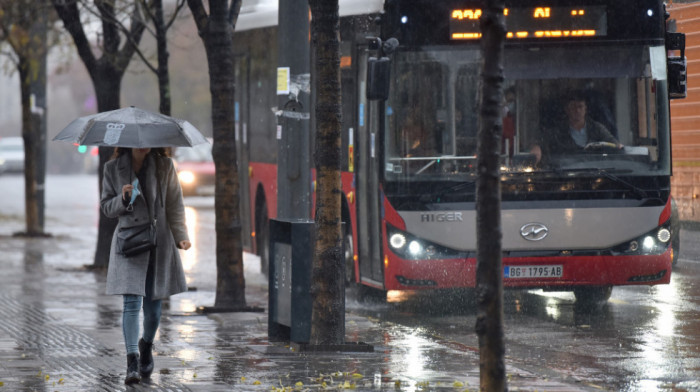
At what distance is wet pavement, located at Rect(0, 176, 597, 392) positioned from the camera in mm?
8594

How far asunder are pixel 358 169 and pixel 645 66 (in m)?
2.83

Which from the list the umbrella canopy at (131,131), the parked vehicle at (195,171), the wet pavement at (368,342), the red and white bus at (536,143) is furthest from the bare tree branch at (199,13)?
the parked vehicle at (195,171)

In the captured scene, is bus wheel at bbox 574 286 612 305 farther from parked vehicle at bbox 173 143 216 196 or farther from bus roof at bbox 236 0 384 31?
parked vehicle at bbox 173 143 216 196

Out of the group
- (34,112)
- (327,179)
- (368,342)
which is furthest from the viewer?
(34,112)

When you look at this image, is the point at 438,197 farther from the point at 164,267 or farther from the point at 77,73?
the point at 77,73

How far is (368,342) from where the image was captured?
10.8 m

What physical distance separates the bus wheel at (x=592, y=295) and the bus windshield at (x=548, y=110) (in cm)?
164

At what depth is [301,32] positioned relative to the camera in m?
11.7

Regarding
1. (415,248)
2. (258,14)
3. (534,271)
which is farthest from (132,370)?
(258,14)

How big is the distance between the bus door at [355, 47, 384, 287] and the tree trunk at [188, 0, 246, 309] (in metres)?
1.21

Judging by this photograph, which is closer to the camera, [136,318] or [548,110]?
[136,318]

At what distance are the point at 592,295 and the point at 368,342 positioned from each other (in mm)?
3793

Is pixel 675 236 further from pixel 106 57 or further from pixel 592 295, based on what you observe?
pixel 106 57

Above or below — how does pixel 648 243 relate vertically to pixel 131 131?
below
